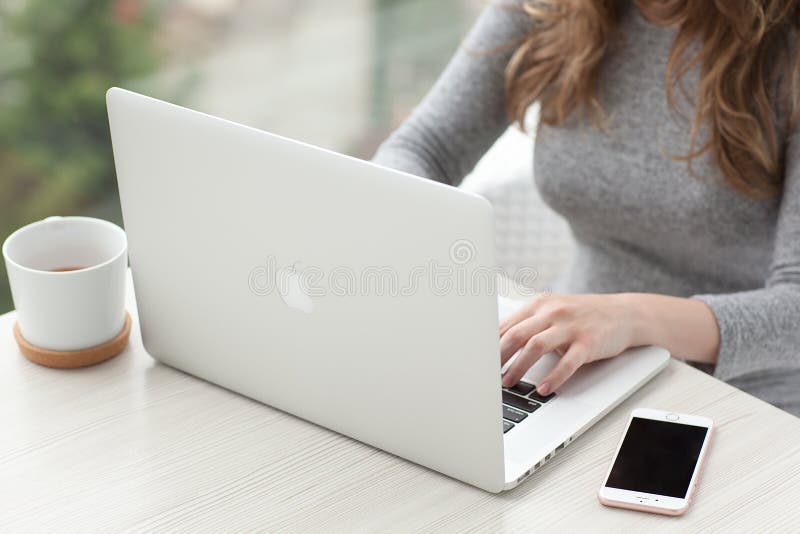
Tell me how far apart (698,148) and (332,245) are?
65cm

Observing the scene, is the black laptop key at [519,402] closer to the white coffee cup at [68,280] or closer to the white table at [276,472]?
the white table at [276,472]

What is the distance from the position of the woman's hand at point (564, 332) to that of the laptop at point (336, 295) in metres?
0.02

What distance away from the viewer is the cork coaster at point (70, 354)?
937 mm

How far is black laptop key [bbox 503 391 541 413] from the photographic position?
0.86 m

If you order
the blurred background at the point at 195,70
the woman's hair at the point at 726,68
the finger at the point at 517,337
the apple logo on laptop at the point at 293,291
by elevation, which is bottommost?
the blurred background at the point at 195,70

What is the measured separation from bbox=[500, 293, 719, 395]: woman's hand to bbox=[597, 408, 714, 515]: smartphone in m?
0.08

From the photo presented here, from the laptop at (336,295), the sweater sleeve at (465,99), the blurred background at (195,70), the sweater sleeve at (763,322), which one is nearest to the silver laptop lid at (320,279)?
the laptop at (336,295)

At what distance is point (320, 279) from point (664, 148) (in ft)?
2.11

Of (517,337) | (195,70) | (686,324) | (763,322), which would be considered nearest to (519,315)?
(517,337)

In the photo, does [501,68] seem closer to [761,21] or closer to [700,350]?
[761,21]

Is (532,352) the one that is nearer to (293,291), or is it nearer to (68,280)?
(293,291)

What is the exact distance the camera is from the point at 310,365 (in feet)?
2.71

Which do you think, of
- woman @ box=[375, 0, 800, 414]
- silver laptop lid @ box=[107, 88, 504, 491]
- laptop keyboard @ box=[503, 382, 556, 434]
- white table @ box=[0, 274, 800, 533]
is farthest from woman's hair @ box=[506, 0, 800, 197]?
silver laptop lid @ box=[107, 88, 504, 491]

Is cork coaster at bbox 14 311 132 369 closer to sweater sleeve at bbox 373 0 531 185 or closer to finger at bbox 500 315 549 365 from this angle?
finger at bbox 500 315 549 365
